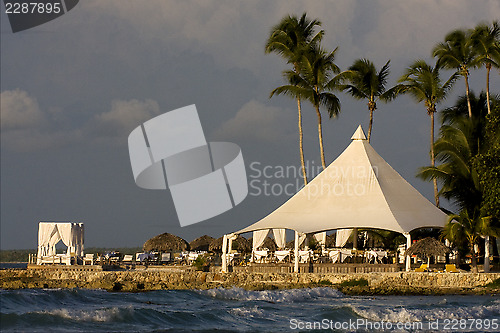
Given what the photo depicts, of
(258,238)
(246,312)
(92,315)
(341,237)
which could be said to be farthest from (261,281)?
(92,315)

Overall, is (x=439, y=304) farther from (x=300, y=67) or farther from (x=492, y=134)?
(x=300, y=67)

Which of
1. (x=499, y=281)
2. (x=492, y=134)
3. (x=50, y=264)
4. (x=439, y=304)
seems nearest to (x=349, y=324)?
(x=439, y=304)

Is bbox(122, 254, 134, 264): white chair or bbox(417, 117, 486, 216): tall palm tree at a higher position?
bbox(417, 117, 486, 216): tall palm tree

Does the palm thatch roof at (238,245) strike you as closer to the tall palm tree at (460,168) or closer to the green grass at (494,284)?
the tall palm tree at (460,168)

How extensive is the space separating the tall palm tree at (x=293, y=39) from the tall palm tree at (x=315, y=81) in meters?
0.83

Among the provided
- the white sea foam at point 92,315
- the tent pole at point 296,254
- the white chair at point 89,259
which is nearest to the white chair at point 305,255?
the tent pole at point 296,254

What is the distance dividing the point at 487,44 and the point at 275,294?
14914mm

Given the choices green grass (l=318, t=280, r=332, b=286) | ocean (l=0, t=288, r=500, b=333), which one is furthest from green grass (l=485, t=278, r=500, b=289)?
green grass (l=318, t=280, r=332, b=286)

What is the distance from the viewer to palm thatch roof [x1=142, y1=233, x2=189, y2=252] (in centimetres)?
3434

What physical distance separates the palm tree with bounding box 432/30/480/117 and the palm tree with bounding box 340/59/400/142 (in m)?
2.41

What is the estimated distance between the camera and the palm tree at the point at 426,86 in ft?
108

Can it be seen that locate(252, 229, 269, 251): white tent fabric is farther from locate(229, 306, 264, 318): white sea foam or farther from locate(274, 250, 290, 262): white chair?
locate(229, 306, 264, 318): white sea foam

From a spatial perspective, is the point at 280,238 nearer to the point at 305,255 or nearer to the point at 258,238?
the point at 258,238

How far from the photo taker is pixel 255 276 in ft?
86.7
